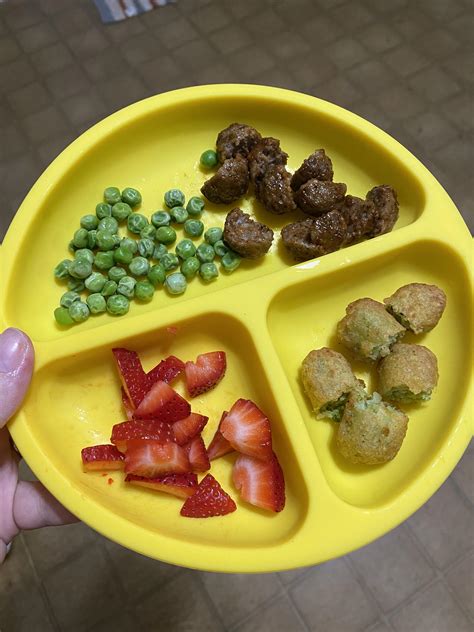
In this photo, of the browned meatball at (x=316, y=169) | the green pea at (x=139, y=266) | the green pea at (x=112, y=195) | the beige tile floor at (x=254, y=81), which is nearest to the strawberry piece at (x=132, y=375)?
the green pea at (x=139, y=266)

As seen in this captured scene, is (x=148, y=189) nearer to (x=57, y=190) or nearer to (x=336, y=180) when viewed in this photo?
(x=57, y=190)

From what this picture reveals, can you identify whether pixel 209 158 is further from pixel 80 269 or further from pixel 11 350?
pixel 11 350

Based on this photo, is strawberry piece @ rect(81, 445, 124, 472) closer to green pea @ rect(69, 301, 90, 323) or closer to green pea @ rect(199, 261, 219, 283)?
green pea @ rect(69, 301, 90, 323)

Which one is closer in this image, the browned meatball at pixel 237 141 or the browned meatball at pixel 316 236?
the browned meatball at pixel 316 236

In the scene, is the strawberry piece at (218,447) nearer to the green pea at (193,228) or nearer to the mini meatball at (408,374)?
the mini meatball at (408,374)

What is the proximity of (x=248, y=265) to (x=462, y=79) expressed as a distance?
5.62 feet

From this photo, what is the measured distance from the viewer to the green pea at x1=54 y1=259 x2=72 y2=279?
1.47 metres

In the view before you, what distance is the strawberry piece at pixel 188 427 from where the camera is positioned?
1.34m

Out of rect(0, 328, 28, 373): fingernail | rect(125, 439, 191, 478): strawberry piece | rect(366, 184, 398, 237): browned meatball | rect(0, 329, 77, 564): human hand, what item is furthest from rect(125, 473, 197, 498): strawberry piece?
rect(366, 184, 398, 237): browned meatball

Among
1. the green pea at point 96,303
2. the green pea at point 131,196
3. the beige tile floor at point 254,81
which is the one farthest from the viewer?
the beige tile floor at point 254,81

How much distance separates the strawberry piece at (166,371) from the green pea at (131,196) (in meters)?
0.46

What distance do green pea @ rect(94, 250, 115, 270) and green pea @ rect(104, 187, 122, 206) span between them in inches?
5.9

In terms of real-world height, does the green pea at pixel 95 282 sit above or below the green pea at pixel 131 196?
below

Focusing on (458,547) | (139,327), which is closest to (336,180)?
(139,327)
